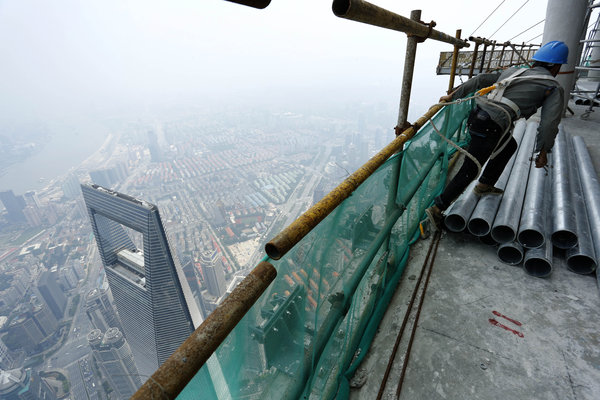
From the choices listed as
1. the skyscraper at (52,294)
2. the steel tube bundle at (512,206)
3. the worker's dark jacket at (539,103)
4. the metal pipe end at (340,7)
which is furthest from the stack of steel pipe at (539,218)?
the skyscraper at (52,294)

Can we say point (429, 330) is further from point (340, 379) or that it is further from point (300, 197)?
point (300, 197)

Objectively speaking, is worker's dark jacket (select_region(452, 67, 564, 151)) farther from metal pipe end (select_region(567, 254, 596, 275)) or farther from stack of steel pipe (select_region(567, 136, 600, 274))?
metal pipe end (select_region(567, 254, 596, 275))

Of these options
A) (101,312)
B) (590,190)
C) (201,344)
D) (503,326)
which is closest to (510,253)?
(503,326)

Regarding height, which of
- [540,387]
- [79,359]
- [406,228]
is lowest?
[79,359]

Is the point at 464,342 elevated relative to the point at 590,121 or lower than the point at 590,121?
lower

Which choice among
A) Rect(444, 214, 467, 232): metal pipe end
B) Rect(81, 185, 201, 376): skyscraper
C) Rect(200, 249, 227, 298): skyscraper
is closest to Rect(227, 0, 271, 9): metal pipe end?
Rect(444, 214, 467, 232): metal pipe end

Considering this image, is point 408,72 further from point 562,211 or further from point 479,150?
point 562,211

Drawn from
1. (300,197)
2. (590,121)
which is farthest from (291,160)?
(590,121)
